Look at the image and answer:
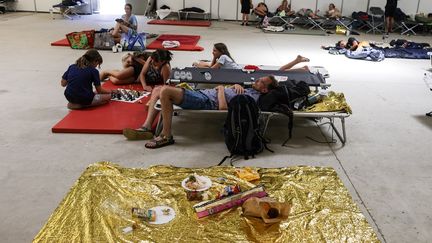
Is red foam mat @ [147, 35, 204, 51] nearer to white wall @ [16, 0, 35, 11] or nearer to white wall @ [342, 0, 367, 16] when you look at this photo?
white wall @ [342, 0, 367, 16]

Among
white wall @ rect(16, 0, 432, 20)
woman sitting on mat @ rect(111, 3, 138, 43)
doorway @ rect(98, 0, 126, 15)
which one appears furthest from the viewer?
doorway @ rect(98, 0, 126, 15)

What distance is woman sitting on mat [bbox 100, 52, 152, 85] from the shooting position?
20.5 feet

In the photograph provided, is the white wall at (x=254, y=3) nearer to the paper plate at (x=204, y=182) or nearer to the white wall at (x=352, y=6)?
the white wall at (x=352, y=6)

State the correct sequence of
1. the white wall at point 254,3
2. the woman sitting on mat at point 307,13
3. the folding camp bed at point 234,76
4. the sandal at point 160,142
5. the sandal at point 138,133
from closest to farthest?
the sandal at point 160,142 < the sandal at point 138,133 < the folding camp bed at point 234,76 < the woman sitting on mat at point 307,13 < the white wall at point 254,3

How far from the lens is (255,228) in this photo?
2.86 metres

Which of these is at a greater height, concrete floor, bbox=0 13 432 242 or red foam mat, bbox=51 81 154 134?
red foam mat, bbox=51 81 154 134

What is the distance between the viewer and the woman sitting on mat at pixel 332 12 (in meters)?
13.3

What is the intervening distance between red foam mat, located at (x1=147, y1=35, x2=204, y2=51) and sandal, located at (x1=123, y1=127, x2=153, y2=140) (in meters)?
4.96

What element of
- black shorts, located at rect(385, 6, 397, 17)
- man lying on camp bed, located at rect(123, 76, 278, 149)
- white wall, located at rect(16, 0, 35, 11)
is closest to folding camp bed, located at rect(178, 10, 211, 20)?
white wall, located at rect(16, 0, 35, 11)

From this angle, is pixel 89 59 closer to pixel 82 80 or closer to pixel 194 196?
Result: pixel 82 80

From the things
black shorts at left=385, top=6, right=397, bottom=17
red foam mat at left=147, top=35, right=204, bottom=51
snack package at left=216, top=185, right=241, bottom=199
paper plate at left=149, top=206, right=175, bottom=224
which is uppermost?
black shorts at left=385, top=6, right=397, bottom=17

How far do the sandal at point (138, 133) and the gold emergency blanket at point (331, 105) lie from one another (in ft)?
5.75

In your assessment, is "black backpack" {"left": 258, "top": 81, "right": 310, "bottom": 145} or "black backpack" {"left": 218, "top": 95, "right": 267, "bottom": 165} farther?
"black backpack" {"left": 258, "top": 81, "right": 310, "bottom": 145}

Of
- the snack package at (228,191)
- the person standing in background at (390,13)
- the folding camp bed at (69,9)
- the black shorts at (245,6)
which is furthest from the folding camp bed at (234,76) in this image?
the folding camp bed at (69,9)
